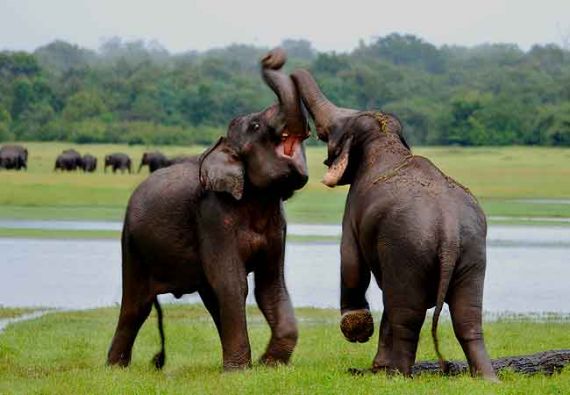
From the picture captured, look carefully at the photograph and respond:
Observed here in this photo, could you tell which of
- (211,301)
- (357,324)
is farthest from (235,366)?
(357,324)

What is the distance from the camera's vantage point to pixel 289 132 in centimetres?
1059

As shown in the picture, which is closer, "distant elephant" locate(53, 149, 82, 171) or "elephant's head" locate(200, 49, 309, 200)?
"elephant's head" locate(200, 49, 309, 200)

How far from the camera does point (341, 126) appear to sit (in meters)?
10.6

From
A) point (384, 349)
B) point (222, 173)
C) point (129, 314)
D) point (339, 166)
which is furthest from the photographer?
point (129, 314)

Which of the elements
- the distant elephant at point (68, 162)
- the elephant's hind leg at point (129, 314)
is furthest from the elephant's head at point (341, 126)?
the distant elephant at point (68, 162)

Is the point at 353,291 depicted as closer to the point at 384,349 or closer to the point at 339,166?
the point at 384,349

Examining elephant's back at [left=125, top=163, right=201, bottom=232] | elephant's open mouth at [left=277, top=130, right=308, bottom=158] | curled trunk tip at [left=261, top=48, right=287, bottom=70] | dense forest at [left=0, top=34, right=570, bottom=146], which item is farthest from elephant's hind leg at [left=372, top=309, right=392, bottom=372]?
dense forest at [left=0, top=34, right=570, bottom=146]

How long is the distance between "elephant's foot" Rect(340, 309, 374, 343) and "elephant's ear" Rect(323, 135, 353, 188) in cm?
92

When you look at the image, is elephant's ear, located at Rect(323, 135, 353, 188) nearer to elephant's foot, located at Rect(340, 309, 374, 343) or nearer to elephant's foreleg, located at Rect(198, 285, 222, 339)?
elephant's foot, located at Rect(340, 309, 374, 343)

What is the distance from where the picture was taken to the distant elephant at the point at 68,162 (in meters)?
57.1

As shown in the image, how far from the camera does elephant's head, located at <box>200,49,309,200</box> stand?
10.5 m

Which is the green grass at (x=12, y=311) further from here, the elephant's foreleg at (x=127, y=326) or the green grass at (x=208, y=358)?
the elephant's foreleg at (x=127, y=326)

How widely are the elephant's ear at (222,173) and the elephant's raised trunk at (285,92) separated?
1.64 ft

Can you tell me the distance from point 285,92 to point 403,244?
1.61m
